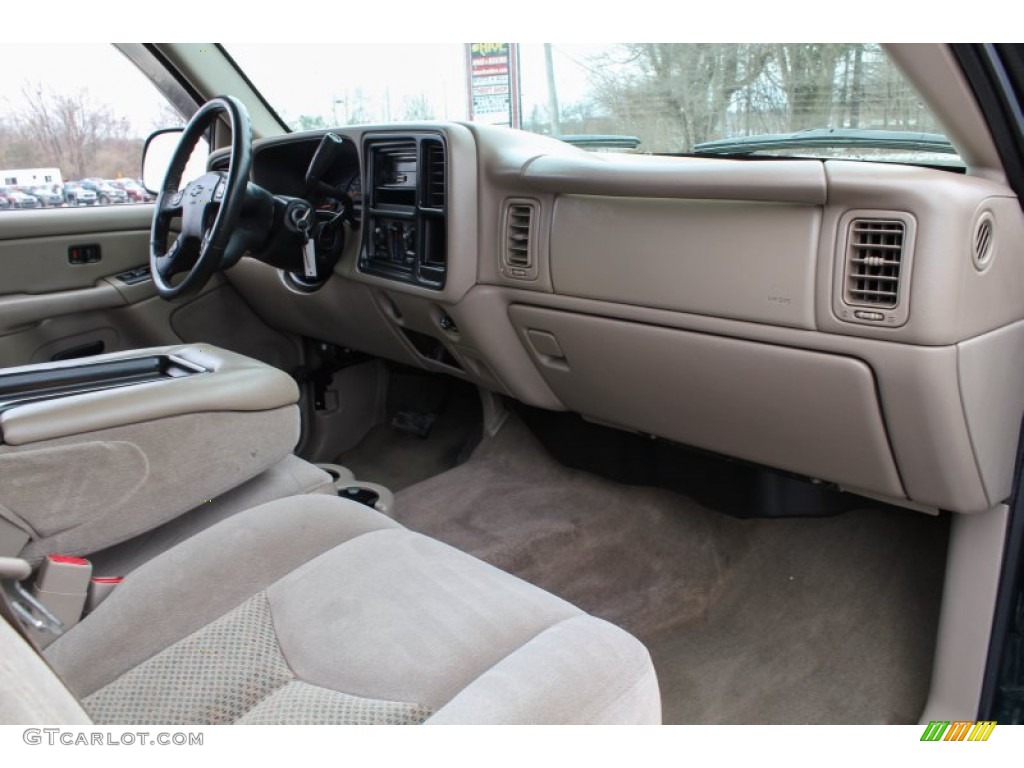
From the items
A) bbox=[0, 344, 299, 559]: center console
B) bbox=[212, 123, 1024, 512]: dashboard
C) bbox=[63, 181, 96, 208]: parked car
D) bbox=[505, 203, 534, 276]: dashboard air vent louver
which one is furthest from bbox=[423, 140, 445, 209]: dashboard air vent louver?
bbox=[63, 181, 96, 208]: parked car

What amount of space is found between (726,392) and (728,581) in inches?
25.7

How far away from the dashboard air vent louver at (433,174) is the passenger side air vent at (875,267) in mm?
973

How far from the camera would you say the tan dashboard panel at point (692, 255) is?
1.38 m

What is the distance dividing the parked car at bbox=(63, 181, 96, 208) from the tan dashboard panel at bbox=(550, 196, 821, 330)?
169 cm

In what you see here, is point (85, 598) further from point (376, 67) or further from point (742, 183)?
point (376, 67)

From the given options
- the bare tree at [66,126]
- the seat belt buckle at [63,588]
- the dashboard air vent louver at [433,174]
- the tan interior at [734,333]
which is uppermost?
the bare tree at [66,126]

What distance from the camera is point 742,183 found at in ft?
4.52

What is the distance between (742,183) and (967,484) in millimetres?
621

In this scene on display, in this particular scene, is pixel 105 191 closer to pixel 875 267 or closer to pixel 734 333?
pixel 734 333

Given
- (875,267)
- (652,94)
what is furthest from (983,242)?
(652,94)

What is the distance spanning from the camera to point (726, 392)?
5.39ft

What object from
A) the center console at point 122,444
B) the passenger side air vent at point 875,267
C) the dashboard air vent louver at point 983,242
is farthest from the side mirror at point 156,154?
the dashboard air vent louver at point 983,242

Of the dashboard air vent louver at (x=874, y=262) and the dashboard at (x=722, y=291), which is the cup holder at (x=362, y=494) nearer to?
the dashboard at (x=722, y=291)

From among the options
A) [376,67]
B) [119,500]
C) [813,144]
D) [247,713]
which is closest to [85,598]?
[119,500]
